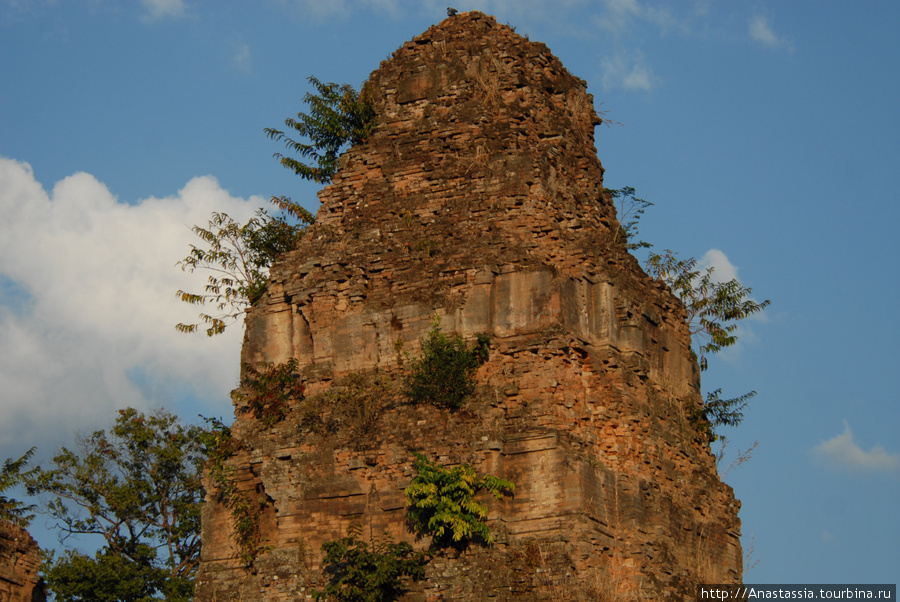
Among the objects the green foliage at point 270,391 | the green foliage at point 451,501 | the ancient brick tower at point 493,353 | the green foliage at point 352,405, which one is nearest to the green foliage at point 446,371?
the ancient brick tower at point 493,353

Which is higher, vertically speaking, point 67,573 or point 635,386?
point 635,386

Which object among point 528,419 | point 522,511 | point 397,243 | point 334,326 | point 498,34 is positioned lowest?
point 522,511

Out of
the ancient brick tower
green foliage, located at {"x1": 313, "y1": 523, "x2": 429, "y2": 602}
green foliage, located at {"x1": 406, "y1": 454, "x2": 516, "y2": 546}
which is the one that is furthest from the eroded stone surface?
green foliage, located at {"x1": 406, "y1": 454, "x2": 516, "y2": 546}

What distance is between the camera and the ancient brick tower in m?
20.6

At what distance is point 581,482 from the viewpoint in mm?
20297

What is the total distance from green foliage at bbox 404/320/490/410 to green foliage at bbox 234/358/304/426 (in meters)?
2.20

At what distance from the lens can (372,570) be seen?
20359 millimetres

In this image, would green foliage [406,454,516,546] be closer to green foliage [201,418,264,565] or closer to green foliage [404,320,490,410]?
green foliage [404,320,490,410]

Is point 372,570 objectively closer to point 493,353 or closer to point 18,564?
point 493,353

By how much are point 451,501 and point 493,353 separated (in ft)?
8.59

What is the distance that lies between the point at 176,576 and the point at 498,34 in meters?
13.3

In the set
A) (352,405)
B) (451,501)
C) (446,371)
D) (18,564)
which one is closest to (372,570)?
(451,501)

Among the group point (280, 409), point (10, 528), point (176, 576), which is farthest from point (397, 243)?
point (176, 576)

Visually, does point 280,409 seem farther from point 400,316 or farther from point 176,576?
point 176,576
